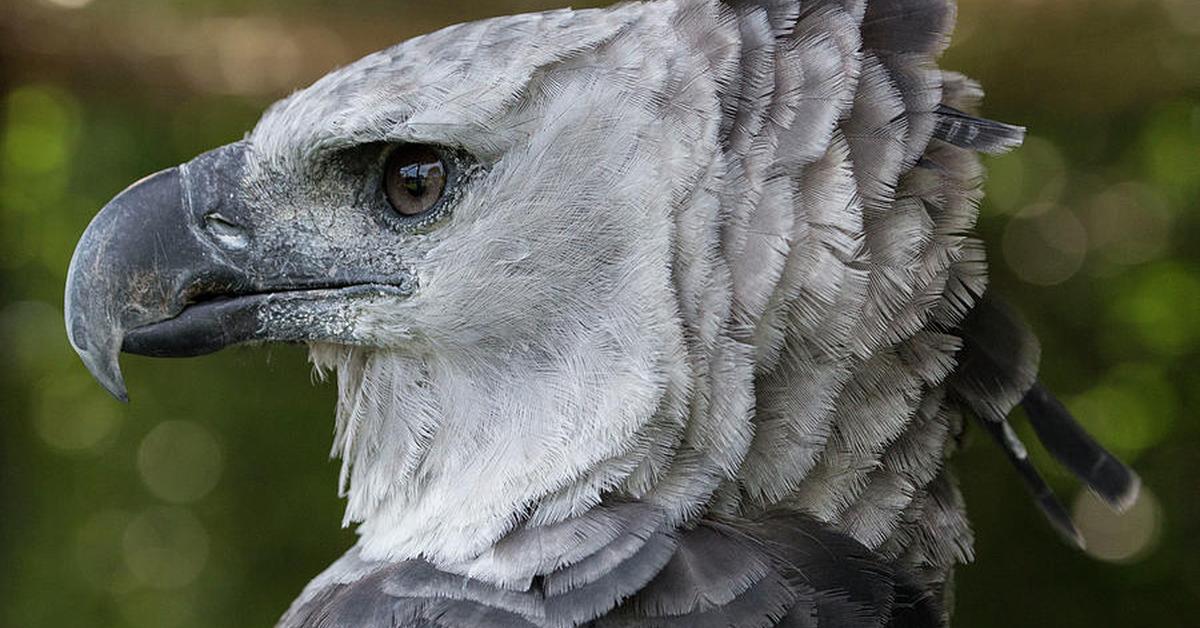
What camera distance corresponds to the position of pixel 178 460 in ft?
11.8

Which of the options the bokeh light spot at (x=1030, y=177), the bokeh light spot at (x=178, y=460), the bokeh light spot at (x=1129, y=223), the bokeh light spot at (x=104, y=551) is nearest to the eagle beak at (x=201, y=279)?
the bokeh light spot at (x=1030, y=177)

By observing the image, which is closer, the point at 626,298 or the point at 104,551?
the point at 626,298

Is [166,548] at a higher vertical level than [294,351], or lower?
lower

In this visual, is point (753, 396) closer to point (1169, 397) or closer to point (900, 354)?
point (900, 354)

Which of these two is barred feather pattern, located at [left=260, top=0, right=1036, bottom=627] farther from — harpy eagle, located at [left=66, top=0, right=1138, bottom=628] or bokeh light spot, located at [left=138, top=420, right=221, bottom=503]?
bokeh light spot, located at [left=138, top=420, right=221, bottom=503]

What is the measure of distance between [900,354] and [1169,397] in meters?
2.08

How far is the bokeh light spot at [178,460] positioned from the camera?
359 centimetres

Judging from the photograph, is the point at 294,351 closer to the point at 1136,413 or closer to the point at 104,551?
the point at 104,551

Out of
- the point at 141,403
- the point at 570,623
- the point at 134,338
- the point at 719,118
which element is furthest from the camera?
the point at 141,403

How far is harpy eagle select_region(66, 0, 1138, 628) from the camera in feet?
3.63

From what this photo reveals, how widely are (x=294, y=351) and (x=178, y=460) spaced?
1.44 m

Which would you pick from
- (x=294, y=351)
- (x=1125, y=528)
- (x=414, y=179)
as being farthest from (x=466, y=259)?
(x=1125, y=528)

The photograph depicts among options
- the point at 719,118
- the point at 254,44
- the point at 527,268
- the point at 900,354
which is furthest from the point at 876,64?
the point at 254,44

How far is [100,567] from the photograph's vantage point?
366 centimetres
